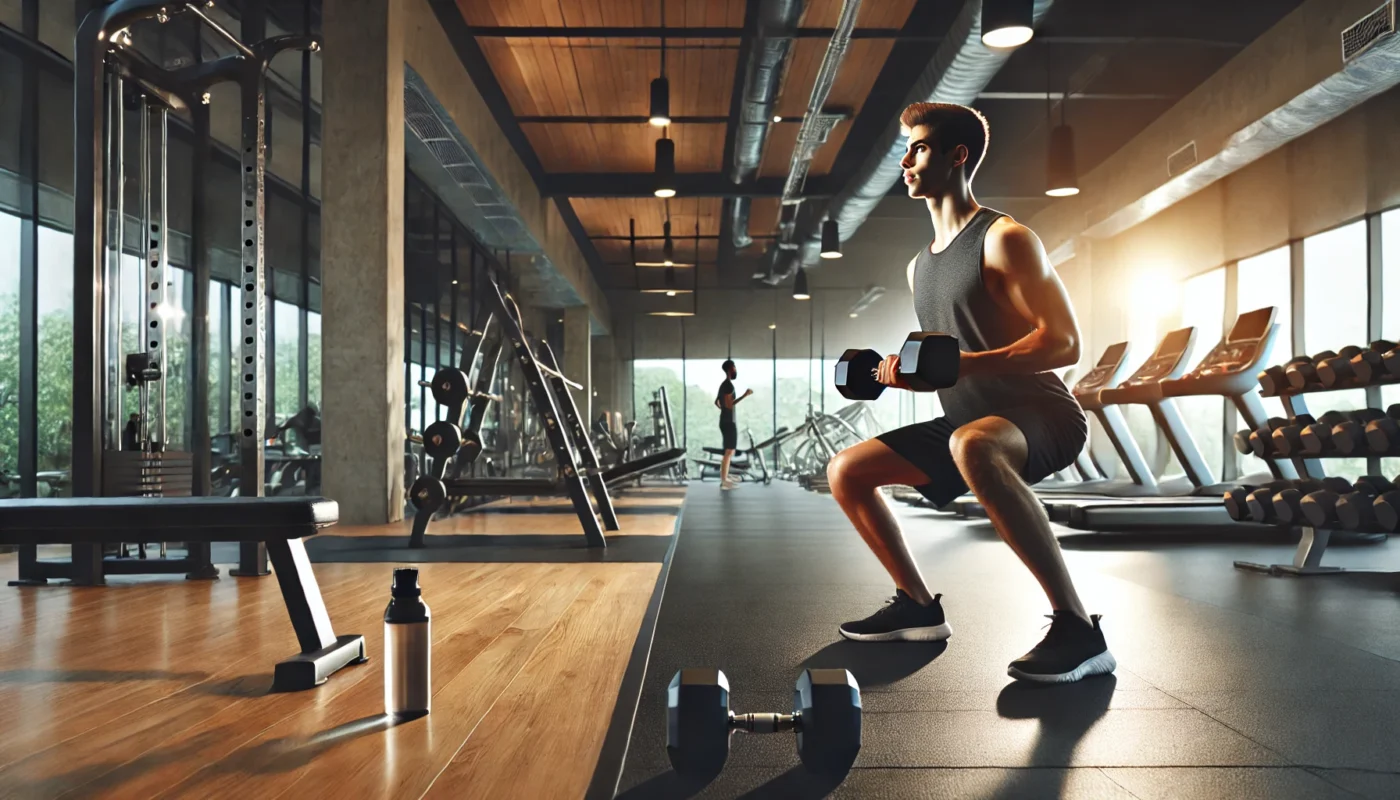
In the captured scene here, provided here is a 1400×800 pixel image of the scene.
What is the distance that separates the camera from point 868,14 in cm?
682

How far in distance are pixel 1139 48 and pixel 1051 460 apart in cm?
646

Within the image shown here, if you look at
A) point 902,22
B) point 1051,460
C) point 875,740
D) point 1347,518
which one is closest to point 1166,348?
point 902,22

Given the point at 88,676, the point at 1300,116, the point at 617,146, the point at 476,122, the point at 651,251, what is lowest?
the point at 88,676

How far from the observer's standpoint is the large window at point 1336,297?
24.0ft


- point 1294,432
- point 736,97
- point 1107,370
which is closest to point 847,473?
point 1294,432

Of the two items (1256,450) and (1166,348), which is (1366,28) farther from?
(1256,450)

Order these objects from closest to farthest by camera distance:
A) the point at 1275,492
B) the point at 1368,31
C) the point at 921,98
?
the point at 1275,492, the point at 1368,31, the point at 921,98

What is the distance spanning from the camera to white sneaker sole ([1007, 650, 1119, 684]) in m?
1.96

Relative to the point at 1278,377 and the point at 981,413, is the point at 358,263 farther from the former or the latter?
the point at 1278,377

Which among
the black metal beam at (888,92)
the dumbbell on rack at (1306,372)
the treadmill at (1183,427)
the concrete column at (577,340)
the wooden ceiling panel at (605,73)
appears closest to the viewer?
the dumbbell on rack at (1306,372)

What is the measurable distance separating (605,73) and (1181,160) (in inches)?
191

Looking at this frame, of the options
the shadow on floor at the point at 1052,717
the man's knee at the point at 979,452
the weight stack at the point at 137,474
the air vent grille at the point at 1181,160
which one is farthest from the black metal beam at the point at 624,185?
the shadow on floor at the point at 1052,717

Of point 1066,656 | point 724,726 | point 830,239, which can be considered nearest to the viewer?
point 724,726

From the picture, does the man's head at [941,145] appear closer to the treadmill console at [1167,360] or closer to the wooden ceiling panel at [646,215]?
the treadmill console at [1167,360]
